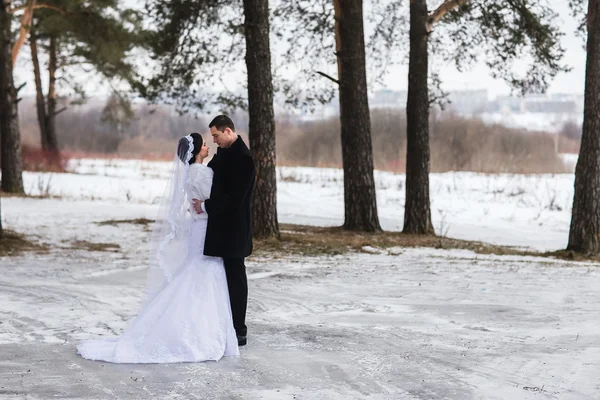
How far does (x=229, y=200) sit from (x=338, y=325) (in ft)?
6.24

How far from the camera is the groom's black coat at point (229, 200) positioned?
6.95m

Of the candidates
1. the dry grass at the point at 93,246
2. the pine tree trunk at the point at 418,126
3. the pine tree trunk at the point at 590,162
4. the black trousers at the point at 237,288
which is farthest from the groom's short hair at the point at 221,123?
the pine tree trunk at the point at 418,126

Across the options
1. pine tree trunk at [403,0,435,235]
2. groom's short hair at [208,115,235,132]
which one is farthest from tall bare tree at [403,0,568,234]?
groom's short hair at [208,115,235,132]

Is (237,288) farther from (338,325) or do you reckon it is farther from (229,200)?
(338,325)

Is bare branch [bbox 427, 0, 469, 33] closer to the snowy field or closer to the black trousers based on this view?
the snowy field

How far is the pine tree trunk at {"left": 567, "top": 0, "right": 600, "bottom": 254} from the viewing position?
13.1m

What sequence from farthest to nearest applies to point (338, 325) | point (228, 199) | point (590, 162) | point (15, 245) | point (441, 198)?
1. point (441, 198)
2. point (15, 245)
3. point (590, 162)
4. point (338, 325)
5. point (228, 199)

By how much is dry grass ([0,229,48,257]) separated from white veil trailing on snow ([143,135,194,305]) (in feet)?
20.1

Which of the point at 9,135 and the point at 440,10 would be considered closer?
the point at 440,10

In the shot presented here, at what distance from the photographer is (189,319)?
6832mm

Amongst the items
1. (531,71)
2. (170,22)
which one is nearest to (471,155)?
(531,71)

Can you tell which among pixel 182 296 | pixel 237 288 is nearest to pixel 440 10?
pixel 237 288

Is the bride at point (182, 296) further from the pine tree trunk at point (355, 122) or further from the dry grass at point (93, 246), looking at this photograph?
the pine tree trunk at point (355, 122)

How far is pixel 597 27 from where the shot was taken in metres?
13.0
